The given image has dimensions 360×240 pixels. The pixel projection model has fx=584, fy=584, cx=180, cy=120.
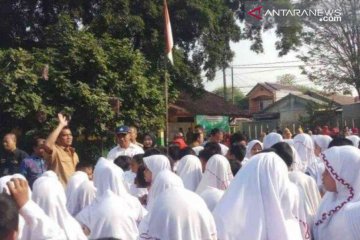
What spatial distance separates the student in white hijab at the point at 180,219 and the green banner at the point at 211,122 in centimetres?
1998

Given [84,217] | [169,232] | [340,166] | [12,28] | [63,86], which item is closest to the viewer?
[169,232]

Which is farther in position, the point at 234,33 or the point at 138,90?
the point at 234,33

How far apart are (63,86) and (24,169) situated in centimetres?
711

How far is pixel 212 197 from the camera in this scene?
433 cm

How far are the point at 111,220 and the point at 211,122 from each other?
20.8 metres

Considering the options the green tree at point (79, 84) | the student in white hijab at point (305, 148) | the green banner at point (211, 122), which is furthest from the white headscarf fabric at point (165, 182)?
the green banner at point (211, 122)

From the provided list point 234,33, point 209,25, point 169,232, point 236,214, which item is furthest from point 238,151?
point 234,33

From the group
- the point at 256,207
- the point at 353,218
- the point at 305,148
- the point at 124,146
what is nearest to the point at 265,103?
the point at 305,148

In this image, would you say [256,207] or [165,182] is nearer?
[256,207]

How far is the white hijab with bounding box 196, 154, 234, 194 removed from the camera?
4.84 meters

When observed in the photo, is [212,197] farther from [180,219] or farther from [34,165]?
[34,165]

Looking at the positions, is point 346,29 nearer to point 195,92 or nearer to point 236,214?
point 195,92

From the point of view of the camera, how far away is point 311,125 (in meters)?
25.0

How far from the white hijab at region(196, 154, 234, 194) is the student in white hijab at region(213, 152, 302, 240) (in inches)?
50.8
